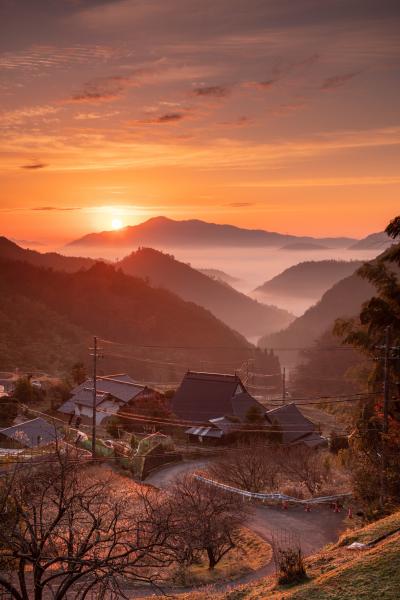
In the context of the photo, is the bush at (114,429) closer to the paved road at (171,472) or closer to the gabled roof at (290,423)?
the paved road at (171,472)

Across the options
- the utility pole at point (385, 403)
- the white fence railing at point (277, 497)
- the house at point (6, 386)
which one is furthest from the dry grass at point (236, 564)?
the house at point (6, 386)

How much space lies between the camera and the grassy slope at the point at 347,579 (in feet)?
32.8

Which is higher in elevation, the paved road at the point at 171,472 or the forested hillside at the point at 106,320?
the forested hillside at the point at 106,320

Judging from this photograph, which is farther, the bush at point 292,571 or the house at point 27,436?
the house at point 27,436

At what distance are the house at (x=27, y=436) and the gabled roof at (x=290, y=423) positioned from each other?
17.0 metres

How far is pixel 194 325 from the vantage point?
141 m

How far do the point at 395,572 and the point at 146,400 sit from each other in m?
41.8

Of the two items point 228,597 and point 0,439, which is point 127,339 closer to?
point 0,439

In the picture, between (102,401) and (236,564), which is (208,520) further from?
(102,401)

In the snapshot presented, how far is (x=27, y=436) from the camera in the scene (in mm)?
39719

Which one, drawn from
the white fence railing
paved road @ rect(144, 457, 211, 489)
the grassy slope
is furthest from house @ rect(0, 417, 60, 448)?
the grassy slope

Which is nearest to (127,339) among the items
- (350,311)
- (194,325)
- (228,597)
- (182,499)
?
(194,325)

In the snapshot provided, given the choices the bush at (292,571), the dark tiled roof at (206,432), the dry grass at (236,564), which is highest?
the bush at (292,571)

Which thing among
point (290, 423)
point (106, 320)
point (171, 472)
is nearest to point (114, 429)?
point (171, 472)
